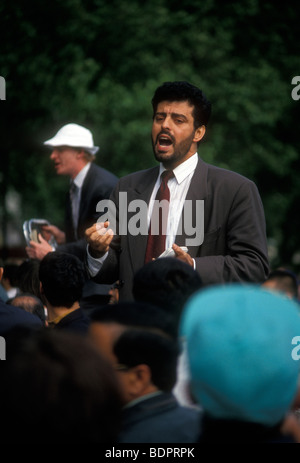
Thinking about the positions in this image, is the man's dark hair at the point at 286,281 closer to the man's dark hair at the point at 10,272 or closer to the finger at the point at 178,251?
the man's dark hair at the point at 10,272

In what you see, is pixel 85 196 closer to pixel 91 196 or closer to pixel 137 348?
pixel 91 196

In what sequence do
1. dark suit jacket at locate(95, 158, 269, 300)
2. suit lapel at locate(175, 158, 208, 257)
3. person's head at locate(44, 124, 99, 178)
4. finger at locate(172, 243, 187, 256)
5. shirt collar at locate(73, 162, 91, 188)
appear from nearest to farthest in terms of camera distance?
finger at locate(172, 243, 187, 256) < dark suit jacket at locate(95, 158, 269, 300) < suit lapel at locate(175, 158, 208, 257) < shirt collar at locate(73, 162, 91, 188) < person's head at locate(44, 124, 99, 178)

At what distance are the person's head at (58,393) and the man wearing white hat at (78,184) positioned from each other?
3356 millimetres

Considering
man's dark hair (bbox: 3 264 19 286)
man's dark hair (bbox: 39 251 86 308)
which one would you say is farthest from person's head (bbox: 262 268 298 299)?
Answer: man's dark hair (bbox: 39 251 86 308)

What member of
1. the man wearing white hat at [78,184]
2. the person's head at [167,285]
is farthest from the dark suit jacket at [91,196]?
the person's head at [167,285]

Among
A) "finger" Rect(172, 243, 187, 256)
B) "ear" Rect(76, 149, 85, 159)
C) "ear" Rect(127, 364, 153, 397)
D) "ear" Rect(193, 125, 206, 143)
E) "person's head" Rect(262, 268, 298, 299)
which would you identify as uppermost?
"ear" Rect(193, 125, 206, 143)

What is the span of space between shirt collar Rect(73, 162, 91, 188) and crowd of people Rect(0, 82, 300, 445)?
1.65m

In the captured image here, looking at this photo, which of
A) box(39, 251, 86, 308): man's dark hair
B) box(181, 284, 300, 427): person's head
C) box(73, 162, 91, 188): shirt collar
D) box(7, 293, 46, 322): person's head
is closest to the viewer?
box(181, 284, 300, 427): person's head

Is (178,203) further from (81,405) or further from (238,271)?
(81,405)

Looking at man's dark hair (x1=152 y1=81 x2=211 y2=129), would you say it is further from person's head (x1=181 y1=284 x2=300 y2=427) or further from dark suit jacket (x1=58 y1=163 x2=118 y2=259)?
person's head (x1=181 y1=284 x2=300 y2=427)

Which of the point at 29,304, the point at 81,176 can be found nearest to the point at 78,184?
the point at 81,176

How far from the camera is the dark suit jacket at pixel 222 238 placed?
3918 mm

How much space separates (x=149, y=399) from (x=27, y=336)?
55cm

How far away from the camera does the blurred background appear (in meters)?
8.81
